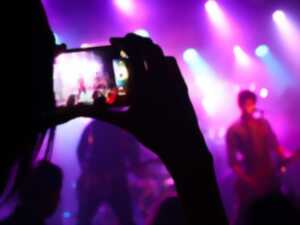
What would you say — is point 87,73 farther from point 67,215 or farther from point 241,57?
point 241,57

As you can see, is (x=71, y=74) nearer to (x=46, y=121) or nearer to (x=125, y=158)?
(x=46, y=121)

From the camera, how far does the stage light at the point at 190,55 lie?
12597mm

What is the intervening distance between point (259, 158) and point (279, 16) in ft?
25.8

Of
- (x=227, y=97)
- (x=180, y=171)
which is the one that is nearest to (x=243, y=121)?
(x=180, y=171)

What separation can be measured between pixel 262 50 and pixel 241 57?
0.72m

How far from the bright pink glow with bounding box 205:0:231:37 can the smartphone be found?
9.54 meters

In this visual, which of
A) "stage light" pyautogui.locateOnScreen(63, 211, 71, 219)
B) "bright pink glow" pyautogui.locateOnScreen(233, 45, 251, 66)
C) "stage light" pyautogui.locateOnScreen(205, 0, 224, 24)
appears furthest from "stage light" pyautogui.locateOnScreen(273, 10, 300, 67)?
"stage light" pyautogui.locateOnScreen(63, 211, 71, 219)

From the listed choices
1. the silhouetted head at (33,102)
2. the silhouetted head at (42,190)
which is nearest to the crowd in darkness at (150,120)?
the silhouetted head at (33,102)

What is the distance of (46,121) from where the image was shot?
3.82 ft

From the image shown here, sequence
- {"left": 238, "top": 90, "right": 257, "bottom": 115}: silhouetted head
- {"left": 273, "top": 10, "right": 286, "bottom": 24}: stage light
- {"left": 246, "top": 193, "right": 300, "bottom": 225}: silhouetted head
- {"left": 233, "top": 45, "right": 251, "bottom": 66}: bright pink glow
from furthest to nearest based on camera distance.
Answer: {"left": 233, "top": 45, "right": 251, "bottom": 66}: bright pink glow → {"left": 273, "top": 10, "right": 286, "bottom": 24}: stage light → {"left": 238, "top": 90, "right": 257, "bottom": 115}: silhouetted head → {"left": 246, "top": 193, "right": 300, "bottom": 225}: silhouetted head

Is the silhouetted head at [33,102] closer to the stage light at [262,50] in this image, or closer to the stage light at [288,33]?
the stage light at [288,33]

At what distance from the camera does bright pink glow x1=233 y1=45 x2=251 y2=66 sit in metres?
12.9

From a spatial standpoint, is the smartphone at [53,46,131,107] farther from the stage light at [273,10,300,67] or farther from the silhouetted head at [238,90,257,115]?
the stage light at [273,10,300,67]

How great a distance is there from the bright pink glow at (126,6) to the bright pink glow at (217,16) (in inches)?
82.5
